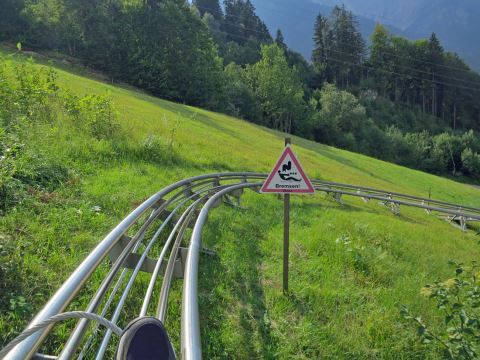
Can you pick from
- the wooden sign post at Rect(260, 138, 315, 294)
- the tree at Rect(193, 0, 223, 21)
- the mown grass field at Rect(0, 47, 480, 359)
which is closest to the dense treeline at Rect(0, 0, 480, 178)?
Answer: the tree at Rect(193, 0, 223, 21)

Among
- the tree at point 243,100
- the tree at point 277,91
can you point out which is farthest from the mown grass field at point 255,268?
the tree at point 277,91

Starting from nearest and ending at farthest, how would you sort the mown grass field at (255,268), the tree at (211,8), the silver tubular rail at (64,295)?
1. the silver tubular rail at (64,295)
2. the mown grass field at (255,268)
3. the tree at (211,8)

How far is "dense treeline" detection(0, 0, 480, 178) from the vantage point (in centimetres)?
5344

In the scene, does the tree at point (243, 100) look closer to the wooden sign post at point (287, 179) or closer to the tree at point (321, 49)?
the tree at point (321, 49)

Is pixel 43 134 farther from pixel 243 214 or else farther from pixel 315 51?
pixel 315 51

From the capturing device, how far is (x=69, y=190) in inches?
247

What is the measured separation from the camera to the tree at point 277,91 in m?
63.0

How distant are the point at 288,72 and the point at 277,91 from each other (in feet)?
15.5

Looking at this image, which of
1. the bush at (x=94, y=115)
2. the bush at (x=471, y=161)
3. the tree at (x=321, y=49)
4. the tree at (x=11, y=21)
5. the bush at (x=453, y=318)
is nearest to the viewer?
the bush at (x=453, y=318)

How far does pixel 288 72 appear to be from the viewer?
6469 cm

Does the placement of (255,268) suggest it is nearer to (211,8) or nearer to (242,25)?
→ (242,25)

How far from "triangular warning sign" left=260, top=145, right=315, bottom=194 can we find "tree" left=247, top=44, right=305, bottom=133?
59.2 m

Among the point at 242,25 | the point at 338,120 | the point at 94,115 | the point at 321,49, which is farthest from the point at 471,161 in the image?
the point at 242,25

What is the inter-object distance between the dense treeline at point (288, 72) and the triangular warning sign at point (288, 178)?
36.4 meters
